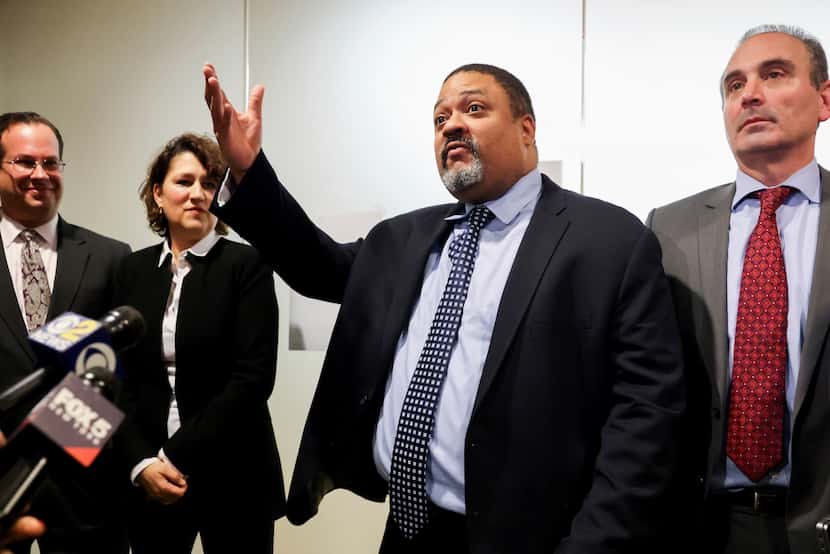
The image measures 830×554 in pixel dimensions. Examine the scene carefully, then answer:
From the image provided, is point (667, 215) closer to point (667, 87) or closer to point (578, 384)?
point (578, 384)

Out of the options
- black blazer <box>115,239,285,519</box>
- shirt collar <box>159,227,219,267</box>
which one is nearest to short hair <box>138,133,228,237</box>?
shirt collar <box>159,227,219,267</box>

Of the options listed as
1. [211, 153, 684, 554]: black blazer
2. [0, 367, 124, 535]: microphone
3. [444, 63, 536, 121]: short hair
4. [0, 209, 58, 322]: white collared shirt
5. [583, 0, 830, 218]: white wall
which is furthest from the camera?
[583, 0, 830, 218]: white wall

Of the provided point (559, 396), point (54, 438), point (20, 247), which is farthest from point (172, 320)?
point (54, 438)

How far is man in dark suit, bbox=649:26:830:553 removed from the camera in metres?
1.66

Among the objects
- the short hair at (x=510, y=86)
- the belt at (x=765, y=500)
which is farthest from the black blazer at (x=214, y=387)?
the belt at (x=765, y=500)

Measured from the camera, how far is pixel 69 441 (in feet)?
3.11

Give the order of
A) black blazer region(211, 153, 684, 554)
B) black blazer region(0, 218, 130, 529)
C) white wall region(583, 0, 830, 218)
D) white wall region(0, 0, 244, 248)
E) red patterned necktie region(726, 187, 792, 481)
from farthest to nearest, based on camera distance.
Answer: white wall region(0, 0, 244, 248) < white wall region(583, 0, 830, 218) < black blazer region(0, 218, 130, 529) < red patterned necktie region(726, 187, 792, 481) < black blazer region(211, 153, 684, 554)

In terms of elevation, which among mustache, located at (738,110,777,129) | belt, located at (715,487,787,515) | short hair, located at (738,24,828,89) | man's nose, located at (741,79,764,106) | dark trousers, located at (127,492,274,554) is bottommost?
dark trousers, located at (127,492,274,554)

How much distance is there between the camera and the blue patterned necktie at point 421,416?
1702 millimetres

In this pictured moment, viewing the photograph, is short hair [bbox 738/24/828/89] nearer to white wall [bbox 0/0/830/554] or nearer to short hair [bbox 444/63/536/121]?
short hair [bbox 444/63/536/121]

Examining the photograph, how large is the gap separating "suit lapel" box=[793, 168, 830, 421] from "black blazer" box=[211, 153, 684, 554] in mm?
274

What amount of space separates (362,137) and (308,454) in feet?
6.65

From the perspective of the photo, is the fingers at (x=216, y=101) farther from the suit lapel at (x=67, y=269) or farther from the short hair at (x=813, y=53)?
the short hair at (x=813, y=53)

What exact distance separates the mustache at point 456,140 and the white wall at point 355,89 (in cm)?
137
